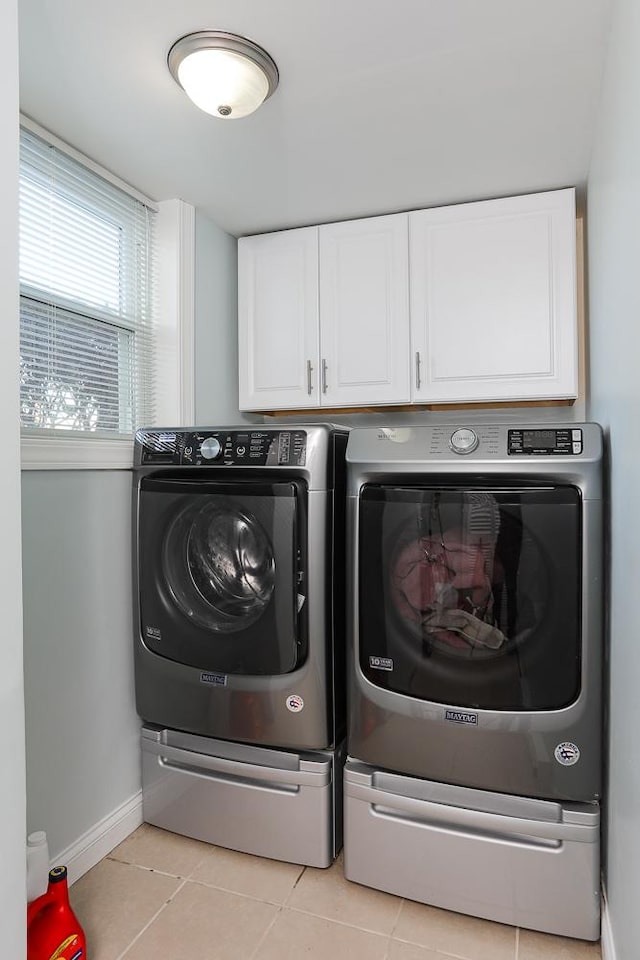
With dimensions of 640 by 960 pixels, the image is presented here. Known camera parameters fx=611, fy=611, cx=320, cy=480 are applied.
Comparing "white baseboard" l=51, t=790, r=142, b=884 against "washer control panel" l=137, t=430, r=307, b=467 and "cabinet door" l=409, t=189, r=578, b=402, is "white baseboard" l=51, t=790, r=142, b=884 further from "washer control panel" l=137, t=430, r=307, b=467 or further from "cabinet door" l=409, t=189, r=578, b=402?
"cabinet door" l=409, t=189, r=578, b=402

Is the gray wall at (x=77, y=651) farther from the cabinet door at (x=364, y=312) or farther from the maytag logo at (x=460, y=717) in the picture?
the maytag logo at (x=460, y=717)

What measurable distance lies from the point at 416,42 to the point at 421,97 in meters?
0.23

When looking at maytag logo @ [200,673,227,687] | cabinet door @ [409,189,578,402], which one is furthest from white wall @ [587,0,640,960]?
Result: maytag logo @ [200,673,227,687]

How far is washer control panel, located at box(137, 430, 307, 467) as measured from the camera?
72.5 inches

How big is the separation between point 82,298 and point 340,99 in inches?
40.1

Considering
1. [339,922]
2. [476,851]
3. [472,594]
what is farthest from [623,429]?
Answer: [339,922]

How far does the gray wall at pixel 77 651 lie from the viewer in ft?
5.71

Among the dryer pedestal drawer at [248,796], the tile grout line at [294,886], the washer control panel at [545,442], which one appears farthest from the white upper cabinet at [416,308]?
the tile grout line at [294,886]

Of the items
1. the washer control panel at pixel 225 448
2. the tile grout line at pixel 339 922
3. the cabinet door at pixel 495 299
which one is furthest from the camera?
the cabinet door at pixel 495 299

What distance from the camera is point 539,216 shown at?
226cm

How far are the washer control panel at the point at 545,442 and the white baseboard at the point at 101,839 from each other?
5.60 ft

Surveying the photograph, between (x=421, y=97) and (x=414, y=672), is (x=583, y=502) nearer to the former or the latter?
(x=414, y=672)

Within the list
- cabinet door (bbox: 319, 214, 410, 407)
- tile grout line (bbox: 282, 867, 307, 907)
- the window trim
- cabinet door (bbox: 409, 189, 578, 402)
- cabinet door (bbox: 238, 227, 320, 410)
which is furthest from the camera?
cabinet door (bbox: 238, 227, 320, 410)

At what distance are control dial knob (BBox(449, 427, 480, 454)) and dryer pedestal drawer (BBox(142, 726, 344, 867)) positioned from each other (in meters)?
1.00
